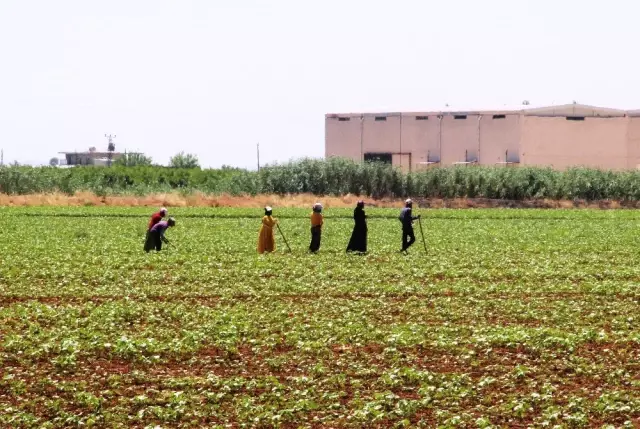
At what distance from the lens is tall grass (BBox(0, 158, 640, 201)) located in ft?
284

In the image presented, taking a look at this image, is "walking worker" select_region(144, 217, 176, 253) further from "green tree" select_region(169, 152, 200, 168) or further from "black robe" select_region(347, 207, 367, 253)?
"green tree" select_region(169, 152, 200, 168)

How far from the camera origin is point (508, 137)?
306 feet

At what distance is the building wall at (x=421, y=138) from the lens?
95.8 m

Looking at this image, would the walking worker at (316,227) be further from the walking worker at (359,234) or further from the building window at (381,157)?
the building window at (381,157)

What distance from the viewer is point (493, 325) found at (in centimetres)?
2203

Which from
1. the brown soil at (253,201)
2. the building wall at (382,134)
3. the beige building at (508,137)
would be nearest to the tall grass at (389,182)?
the brown soil at (253,201)

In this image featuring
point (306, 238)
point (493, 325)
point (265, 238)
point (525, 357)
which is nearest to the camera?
point (525, 357)

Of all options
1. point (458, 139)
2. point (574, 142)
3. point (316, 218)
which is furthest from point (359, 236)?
point (574, 142)

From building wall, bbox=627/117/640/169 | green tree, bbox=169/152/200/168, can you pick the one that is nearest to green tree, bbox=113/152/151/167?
green tree, bbox=169/152/200/168

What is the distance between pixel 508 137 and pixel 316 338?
245 ft

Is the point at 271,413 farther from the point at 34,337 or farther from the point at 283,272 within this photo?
the point at 283,272

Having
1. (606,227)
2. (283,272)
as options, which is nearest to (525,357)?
(283,272)

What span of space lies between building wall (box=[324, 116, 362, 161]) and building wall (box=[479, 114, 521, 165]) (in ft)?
34.1

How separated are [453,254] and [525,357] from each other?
19.7m
